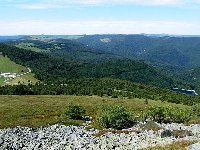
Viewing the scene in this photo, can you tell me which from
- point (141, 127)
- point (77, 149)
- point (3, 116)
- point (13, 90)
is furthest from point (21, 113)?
point (13, 90)

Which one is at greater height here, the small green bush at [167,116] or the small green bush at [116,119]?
the small green bush at [116,119]

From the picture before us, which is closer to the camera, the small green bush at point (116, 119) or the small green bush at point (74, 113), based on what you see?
the small green bush at point (116, 119)

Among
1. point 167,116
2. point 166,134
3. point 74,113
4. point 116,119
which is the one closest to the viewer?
point 166,134

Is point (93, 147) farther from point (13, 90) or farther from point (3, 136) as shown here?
point (13, 90)

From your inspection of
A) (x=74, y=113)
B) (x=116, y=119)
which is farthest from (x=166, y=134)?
(x=74, y=113)

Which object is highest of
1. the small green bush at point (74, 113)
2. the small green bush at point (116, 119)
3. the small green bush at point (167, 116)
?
the small green bush at point (116, 119)

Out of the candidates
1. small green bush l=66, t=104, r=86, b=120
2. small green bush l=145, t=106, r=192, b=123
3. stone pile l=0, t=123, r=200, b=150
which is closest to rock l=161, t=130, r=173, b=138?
stone pile l=0, t=123, r=200, b=150

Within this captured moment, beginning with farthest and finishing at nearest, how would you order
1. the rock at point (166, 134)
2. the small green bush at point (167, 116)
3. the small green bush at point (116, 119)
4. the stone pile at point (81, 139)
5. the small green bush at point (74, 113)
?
the small green bush at point (74, 113)
the small green bush at point (167, 116)
the small green bush at point (116, 119)
the rock at point (166, 134)
the stone pile at point (81, 139)

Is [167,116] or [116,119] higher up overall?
[116,119]

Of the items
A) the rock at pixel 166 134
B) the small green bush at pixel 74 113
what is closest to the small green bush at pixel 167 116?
the small green bush at pixel 74 113

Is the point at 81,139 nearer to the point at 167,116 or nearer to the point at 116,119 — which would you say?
the point at 116,119

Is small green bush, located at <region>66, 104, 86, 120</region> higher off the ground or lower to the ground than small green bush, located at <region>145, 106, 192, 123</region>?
lower

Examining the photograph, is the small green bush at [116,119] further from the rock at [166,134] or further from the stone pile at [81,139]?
the rock at [166,134]

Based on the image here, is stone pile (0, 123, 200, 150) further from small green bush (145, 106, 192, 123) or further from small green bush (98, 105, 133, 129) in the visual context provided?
small green bush (145, 106, 192, 123)
